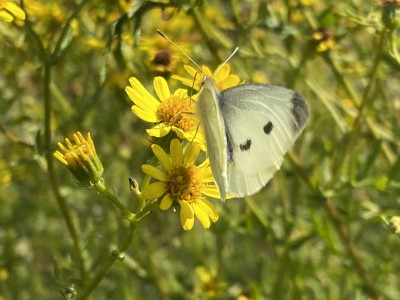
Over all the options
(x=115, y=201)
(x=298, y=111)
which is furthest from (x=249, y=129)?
(x=115, y=201)

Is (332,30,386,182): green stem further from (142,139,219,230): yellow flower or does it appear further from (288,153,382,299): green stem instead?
(142,139,219,230): yellow flower

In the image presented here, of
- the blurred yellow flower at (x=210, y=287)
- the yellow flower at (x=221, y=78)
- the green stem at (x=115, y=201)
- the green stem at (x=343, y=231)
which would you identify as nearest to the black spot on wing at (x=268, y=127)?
the yellow flower at (x=221, y=78)

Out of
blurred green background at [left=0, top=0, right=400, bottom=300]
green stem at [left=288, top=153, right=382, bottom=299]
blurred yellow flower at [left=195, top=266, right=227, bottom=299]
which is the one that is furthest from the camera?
blurred yellow flower at [left=195, top=266, right=227, bottom=299]

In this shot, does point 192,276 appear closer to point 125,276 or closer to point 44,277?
point 125,276

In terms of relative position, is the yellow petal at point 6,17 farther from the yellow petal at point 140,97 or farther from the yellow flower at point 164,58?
the yellow flower at point 164,58

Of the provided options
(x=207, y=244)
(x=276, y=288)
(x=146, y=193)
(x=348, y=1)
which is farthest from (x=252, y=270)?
(x=146, y=193)

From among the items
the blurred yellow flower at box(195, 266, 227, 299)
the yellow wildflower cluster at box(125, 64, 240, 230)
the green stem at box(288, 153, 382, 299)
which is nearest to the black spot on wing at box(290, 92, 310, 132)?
the yellow wildflower cluster at box(125, 64, 240, 230)
